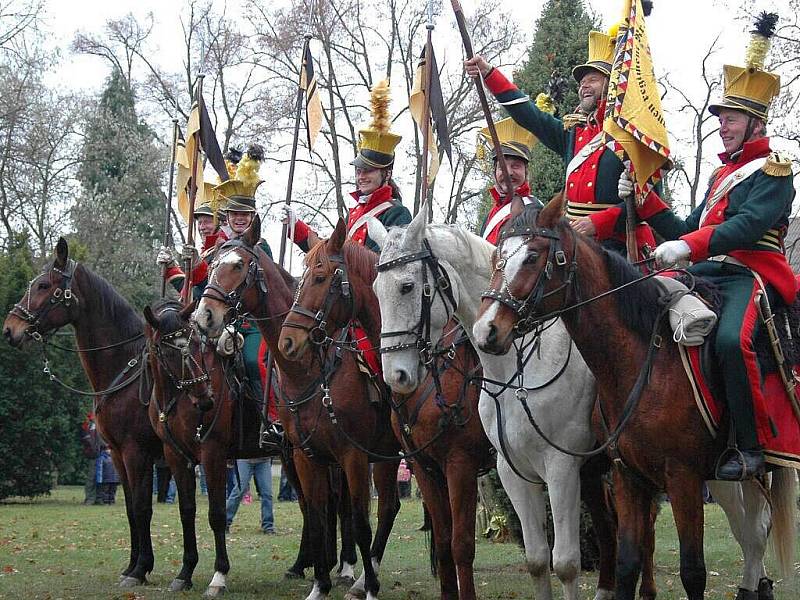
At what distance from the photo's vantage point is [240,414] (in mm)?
11117

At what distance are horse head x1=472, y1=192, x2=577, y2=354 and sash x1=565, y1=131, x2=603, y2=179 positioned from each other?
151cm

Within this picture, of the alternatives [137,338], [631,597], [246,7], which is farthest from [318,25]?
[631,597]

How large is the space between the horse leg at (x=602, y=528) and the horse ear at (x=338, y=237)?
2499mm

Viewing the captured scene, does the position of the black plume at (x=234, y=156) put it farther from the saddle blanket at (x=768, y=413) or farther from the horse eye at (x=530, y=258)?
the saddle blanket at (x=768, y=413)

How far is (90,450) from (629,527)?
65.2ft

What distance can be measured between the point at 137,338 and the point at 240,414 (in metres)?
1.81

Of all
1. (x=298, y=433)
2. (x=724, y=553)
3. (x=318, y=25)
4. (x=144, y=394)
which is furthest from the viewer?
(x=318, y=25)

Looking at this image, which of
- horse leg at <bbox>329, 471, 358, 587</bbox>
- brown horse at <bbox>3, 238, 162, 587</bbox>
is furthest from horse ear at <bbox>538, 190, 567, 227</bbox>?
brown horse at <bbox>3, 238, 162, 587</bbox>

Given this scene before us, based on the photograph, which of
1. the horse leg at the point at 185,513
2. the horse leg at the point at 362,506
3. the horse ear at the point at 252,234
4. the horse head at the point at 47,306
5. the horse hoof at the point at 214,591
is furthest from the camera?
the horse head at the point at 47,306

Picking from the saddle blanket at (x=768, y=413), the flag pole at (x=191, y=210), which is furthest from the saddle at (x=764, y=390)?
the flag pole at (x=191, y=210)

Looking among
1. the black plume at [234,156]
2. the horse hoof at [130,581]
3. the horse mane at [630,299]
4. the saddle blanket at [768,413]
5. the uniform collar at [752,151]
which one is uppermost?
the black plume at [234,156]

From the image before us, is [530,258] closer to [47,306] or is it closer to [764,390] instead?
[764,390]

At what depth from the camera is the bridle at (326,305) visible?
8391mm

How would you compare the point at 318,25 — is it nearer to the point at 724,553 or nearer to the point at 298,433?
the point at 724,553
